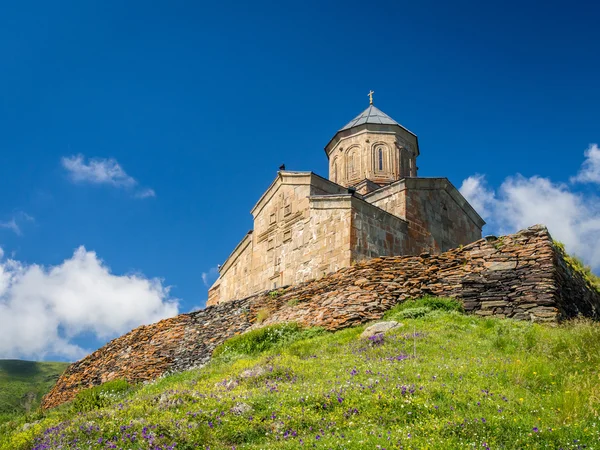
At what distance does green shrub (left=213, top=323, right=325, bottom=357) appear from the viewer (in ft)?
46.3

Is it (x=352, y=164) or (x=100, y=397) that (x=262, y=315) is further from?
(x=352, y=164)

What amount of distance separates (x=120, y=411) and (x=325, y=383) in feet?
10.0

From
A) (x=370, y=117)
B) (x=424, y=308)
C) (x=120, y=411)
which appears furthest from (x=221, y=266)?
(x=120, y=411)

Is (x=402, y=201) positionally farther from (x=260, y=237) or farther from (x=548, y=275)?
(x=548, y=275)

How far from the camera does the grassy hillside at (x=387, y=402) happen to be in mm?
6918

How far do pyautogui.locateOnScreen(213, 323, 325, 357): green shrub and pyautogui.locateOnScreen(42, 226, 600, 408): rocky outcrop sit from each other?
1.58 ft

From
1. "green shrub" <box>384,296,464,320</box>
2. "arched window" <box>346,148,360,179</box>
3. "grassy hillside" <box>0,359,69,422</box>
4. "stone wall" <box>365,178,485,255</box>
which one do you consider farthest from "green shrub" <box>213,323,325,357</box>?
"grassy hillside" <box>0,359,69,422</box>

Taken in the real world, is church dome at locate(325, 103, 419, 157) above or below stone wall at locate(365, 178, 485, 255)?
above

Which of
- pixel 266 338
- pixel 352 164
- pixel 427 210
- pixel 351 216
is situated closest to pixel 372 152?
pixel 352 164

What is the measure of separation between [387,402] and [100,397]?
6.79m

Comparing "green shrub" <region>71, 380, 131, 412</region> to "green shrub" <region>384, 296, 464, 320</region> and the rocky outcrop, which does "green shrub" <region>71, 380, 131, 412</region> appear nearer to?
the rocky outcrop

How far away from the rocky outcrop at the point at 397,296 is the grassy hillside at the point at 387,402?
1697mm

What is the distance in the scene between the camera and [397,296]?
1477 cm

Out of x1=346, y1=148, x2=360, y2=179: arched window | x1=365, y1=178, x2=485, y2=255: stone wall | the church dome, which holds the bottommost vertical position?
x1=365, y1=178, x2=485, y2=255: stone wall
